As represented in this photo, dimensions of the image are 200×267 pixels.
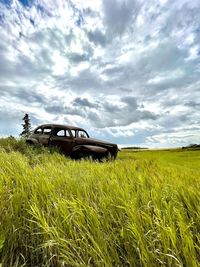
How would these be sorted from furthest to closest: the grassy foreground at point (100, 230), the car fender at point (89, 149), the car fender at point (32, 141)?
the car fender at point (32, 141), the car fender at point (89, 149), the grassy foreground at point (100, 230)

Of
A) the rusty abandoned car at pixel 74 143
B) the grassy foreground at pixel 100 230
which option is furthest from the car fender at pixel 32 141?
the grassy foreground at pixel 100 230

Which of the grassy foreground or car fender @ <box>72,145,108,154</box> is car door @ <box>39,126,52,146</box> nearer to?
car fender @ <box>72,145,108,154</box>

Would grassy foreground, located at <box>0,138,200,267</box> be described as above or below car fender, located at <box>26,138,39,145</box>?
below

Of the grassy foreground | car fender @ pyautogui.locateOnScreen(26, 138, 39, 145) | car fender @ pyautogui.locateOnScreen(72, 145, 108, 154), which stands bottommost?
the grassy foreground

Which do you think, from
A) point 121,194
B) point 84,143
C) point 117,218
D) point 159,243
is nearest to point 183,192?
point 121,194

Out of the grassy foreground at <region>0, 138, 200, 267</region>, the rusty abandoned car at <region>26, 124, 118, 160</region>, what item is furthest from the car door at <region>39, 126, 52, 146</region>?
the grassy foreground at <region>0, 138, 200, 267</region>

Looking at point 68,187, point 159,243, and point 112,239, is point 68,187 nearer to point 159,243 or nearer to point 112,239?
point 112,239

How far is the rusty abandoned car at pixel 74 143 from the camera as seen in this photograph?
545 inches

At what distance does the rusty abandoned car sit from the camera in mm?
13844

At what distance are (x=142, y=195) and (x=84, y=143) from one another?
1065 centimetres

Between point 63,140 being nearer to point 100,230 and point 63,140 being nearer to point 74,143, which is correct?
point 74,143

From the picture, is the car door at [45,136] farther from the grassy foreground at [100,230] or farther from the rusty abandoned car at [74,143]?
the grassy foreground at [100,230]

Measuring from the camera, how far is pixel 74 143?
14438 mm

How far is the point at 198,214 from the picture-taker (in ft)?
11.7
